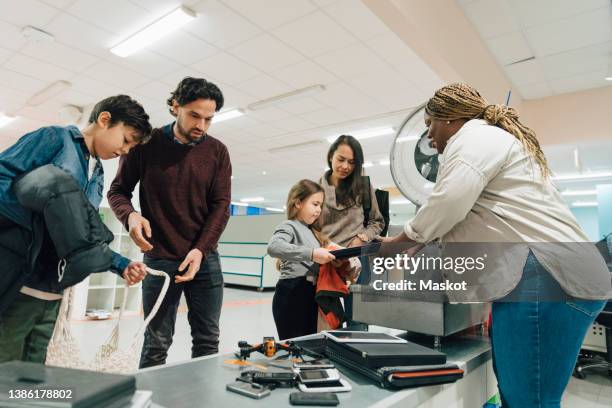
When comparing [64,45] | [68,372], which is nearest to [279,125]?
[64,45]

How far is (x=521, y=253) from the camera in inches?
33.4

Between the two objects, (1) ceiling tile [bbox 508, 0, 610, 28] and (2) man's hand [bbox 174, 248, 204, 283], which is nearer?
(2) man's hand [bbox 174, 248, 204, 283]

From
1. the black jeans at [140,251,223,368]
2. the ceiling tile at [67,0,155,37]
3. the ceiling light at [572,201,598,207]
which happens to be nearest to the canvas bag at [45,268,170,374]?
the black jeans at [140,251,223,368]

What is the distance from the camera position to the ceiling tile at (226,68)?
3951mm

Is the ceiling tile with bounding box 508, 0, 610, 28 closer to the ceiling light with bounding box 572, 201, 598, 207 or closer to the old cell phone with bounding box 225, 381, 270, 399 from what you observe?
the old cell phone with bounding box 225, 381, 270, 399

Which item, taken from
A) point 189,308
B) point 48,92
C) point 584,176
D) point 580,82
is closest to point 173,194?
point 189,308

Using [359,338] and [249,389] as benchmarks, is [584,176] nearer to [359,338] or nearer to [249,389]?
[359,338]

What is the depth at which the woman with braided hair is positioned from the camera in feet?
2.68

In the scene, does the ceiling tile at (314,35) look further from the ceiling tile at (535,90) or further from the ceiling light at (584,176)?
the ceiling light at (584,176)

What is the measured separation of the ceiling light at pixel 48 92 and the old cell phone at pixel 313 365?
16.5 feet

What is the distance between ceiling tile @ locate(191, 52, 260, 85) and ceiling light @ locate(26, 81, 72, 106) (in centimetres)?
181

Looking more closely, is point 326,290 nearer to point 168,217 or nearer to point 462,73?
point 168,217

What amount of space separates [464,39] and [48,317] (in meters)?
3.64

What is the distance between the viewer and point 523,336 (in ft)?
2.71
